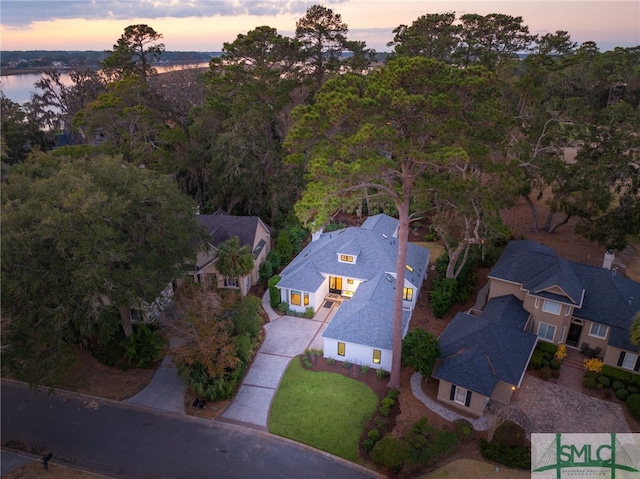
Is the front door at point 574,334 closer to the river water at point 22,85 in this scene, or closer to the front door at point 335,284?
the front door at point 335,284

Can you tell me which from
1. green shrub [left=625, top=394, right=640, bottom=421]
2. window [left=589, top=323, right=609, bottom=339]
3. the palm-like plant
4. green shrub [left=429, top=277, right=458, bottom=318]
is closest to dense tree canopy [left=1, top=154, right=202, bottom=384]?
the palm-like plant

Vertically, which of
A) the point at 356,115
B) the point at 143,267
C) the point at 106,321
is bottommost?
the point at 106,321

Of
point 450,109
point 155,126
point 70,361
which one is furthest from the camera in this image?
point 155,126

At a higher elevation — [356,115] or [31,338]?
[356,115]

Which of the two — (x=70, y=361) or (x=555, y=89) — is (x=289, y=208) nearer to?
(x=70, y=361)

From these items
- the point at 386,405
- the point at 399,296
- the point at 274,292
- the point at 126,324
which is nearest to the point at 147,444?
the point at 126,324

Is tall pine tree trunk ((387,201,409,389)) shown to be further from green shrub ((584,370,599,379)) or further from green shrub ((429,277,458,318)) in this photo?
green shrub ((584,370,599,379))

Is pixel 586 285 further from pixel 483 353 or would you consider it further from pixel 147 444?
pixel 147 444

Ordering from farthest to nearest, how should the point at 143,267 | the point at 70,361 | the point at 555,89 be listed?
1. the point at 555,89
2. the point at 143,267
3. the point at 70,361

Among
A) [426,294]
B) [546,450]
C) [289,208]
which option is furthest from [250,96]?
[546,450]
